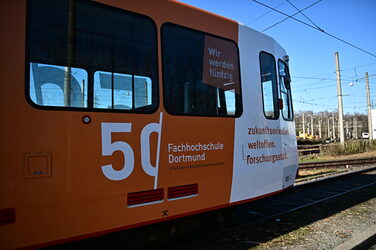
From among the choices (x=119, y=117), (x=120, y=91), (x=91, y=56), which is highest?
(x=91, y=56)

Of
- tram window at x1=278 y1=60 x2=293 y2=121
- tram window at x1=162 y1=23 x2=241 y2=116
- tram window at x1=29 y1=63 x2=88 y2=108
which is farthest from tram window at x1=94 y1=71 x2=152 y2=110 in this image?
tram window at x1=278 y1=60 x2=293 y2=121

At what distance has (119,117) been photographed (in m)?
2.99

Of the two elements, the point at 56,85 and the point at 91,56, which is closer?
the point at 56,85

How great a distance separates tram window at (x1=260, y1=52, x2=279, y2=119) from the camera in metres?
4.79

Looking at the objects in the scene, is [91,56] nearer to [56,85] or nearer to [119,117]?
[56,85]

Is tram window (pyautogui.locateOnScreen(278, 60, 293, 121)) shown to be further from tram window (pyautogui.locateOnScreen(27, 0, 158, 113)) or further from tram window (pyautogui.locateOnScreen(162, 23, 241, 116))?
tram window (pyautogui.locateOnScreen(27, 0, 158, 113))

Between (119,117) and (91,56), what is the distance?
2.27ft

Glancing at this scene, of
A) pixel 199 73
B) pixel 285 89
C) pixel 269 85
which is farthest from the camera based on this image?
pixel 285 89

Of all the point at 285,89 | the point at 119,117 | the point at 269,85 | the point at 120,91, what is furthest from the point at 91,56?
the point at 285,89

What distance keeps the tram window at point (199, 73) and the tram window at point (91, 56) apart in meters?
0.24

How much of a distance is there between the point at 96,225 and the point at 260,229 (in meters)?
3.18

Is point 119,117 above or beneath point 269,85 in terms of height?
beneath

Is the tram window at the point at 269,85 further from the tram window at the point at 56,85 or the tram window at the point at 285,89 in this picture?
the tram window at the point at 56,85

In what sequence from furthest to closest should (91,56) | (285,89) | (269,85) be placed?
(285,89) → (269,85) → (91,56)
